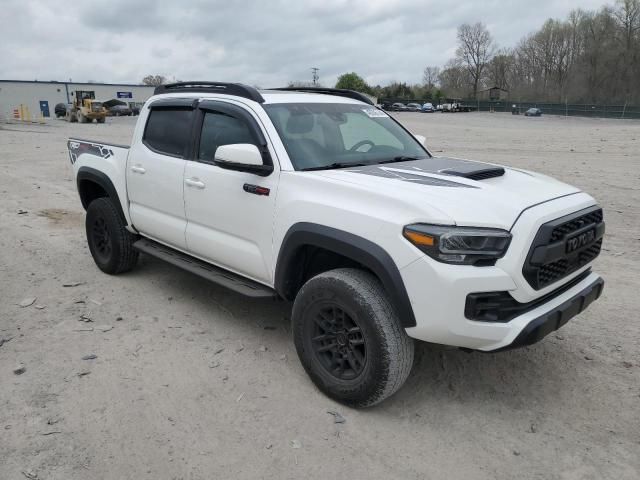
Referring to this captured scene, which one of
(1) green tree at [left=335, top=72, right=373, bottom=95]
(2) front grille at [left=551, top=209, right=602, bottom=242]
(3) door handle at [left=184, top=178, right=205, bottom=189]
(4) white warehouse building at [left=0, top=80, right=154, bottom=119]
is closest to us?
(2) front grille at [left=551, top=209, right=602, bottom=242]

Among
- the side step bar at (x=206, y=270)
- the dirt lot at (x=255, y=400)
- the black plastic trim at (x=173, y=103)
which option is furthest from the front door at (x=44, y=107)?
the side step bar at (x=206, y=270)

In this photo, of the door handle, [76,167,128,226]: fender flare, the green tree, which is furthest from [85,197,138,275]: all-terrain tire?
the green tree

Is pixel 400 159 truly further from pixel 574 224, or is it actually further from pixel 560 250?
pixel 560 250

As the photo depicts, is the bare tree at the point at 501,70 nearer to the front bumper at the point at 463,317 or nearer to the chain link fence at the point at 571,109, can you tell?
the chain link fence at the point at 571,109

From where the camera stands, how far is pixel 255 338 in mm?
4258

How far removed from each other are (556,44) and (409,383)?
10411 centimetres

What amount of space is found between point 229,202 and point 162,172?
3.31 feet

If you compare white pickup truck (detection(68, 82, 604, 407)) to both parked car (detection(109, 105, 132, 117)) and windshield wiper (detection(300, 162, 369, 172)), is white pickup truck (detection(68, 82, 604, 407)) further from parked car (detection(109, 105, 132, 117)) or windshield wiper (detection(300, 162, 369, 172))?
parked car (detection(109, 105, 132, 117))

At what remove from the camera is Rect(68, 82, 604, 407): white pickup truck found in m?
2.77

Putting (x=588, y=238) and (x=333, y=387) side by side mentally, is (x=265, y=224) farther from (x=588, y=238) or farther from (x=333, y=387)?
(x=588, y=238)

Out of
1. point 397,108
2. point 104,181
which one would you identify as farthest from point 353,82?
point 104,181

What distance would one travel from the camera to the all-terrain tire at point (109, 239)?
531 centimetres

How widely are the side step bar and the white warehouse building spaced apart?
199 ft

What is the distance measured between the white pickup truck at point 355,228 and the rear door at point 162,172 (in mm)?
17
